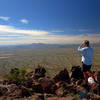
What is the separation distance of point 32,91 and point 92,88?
270cm

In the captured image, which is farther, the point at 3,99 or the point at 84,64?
the point at 84,64

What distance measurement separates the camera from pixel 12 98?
9391mm

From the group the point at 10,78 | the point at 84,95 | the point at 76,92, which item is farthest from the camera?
the point at 10,78

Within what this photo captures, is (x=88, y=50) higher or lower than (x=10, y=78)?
higher

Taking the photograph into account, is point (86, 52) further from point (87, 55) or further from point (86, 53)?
point (87, 55)

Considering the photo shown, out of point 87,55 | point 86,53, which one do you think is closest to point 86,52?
point 86,53

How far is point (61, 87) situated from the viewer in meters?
11.0

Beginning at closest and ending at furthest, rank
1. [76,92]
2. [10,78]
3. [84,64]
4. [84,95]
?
[84,95] < [76,92] < [84,64] < [10,78]

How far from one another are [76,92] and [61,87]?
836 millimetres

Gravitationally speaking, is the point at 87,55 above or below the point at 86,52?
below

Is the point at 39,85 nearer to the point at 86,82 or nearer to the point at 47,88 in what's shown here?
the point at 47,88

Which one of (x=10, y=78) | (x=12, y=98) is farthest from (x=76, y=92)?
(x=10, y=78)

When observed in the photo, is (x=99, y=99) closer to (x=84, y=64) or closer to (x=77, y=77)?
(x=84, y=64)

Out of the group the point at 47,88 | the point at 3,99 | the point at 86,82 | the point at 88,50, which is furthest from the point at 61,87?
the point at 3,99
